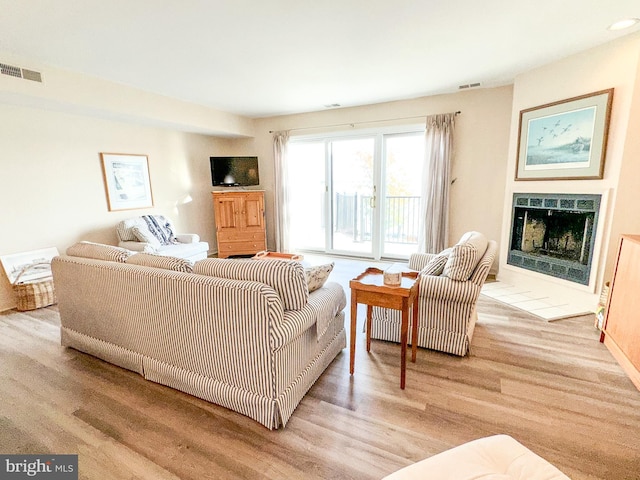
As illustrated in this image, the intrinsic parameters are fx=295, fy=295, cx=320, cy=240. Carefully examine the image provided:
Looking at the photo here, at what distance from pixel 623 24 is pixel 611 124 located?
0.82m

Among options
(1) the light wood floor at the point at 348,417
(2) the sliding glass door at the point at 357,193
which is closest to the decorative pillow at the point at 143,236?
(1) the light wood floor at the point at 348,417

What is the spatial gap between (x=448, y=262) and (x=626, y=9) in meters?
2.23

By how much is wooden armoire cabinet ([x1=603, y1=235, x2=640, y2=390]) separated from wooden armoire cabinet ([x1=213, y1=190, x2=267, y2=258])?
4.48 meters

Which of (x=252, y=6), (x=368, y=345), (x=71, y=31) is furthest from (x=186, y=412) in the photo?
(x=71, y=31)

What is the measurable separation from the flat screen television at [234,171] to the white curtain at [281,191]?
1.39ft

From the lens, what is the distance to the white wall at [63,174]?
3.15 metres

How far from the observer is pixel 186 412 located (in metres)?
1.75

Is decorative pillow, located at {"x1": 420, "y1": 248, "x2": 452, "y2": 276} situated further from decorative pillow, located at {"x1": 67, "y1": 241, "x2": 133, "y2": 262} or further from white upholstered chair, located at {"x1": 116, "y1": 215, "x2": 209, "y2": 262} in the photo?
white upholstered chair, located at {"x1": 116, "y1": 215, "x2": 209, "y2": 262}

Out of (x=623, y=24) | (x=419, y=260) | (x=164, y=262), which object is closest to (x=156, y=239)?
(x=164, y=262)

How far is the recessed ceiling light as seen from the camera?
7.53 ft

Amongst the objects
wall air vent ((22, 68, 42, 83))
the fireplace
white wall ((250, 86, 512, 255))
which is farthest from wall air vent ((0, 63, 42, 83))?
the fireplace

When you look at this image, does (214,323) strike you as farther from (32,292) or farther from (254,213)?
(254,213)

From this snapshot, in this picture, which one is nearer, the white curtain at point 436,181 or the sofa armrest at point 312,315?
the sofa armrest at point 312,315

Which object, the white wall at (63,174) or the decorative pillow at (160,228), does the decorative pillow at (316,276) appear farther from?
the white wall at (63,174)
